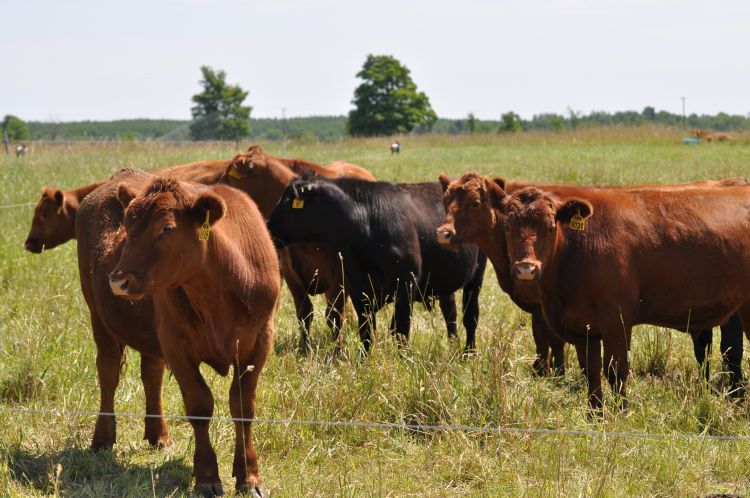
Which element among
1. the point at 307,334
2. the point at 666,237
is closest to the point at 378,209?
the point at 307,334

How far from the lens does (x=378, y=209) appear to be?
8.34m

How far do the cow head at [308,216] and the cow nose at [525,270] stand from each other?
2436 millimetres

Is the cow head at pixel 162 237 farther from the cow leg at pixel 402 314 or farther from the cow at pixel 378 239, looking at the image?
the cow leg at pixel 402 314

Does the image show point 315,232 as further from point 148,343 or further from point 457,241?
point 148,343

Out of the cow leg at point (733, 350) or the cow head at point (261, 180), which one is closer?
the cow leg at point (733, 350)

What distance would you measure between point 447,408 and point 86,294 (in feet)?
8.57

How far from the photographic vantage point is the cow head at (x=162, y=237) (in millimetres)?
4648

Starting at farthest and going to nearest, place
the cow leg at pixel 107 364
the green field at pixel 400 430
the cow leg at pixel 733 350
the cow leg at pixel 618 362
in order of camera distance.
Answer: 1. the cow leg at pixel 733 350
2. the cow leg at pixel 618 362
3. the cow leg at pixel 107 364
4. the green field at pixel 400 430

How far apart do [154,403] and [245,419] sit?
50.1 inches

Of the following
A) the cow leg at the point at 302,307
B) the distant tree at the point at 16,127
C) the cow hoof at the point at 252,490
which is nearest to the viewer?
the cow hoof at the point at 252,490

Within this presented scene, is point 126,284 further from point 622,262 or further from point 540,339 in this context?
point 540,339

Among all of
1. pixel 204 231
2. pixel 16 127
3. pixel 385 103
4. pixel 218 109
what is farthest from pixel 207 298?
pixel 16 127

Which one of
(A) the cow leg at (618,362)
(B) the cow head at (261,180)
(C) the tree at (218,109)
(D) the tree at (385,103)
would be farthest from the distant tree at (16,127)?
(A) the cow leg at (618,362)

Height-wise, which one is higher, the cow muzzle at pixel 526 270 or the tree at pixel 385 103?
the tree at pixel 385 103
